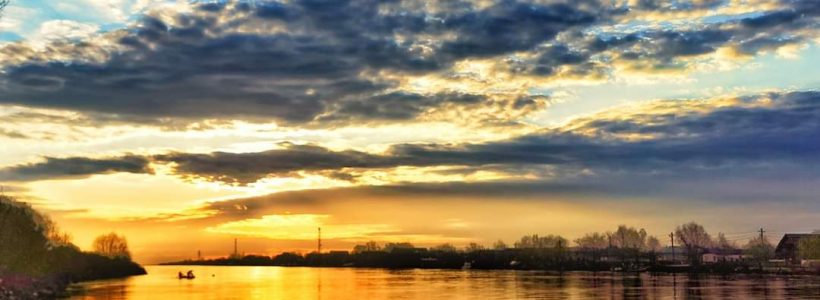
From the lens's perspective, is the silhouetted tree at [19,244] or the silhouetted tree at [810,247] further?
the silhouetted tree at [810,247]

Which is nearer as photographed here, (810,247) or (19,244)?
(19,244)

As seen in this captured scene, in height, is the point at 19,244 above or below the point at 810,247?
above

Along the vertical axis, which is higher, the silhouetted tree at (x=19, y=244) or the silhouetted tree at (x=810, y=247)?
the silhouetted tree at (x=19, y=244)

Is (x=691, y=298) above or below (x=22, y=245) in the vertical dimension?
below

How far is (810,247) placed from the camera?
18850 centimetres

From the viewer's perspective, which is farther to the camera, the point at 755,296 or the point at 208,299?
the point at 208,299

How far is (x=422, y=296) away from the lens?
10112 centimetres

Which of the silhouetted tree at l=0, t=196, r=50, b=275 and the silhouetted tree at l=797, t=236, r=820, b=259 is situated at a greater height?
the silhouetted tree at l=0, t=196, r=50, b=275

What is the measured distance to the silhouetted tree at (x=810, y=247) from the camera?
185125mm

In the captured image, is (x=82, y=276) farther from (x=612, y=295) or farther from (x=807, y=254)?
(x=807, y=254)

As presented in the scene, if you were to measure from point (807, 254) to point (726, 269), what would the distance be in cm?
1868

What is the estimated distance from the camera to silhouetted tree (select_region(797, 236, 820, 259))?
185 metres

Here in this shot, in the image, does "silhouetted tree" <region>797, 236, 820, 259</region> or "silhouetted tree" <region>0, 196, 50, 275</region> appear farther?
"silhouetted tree" <region>797, 236, 820, 259</region>

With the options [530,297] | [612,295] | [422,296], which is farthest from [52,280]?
[612,295]
